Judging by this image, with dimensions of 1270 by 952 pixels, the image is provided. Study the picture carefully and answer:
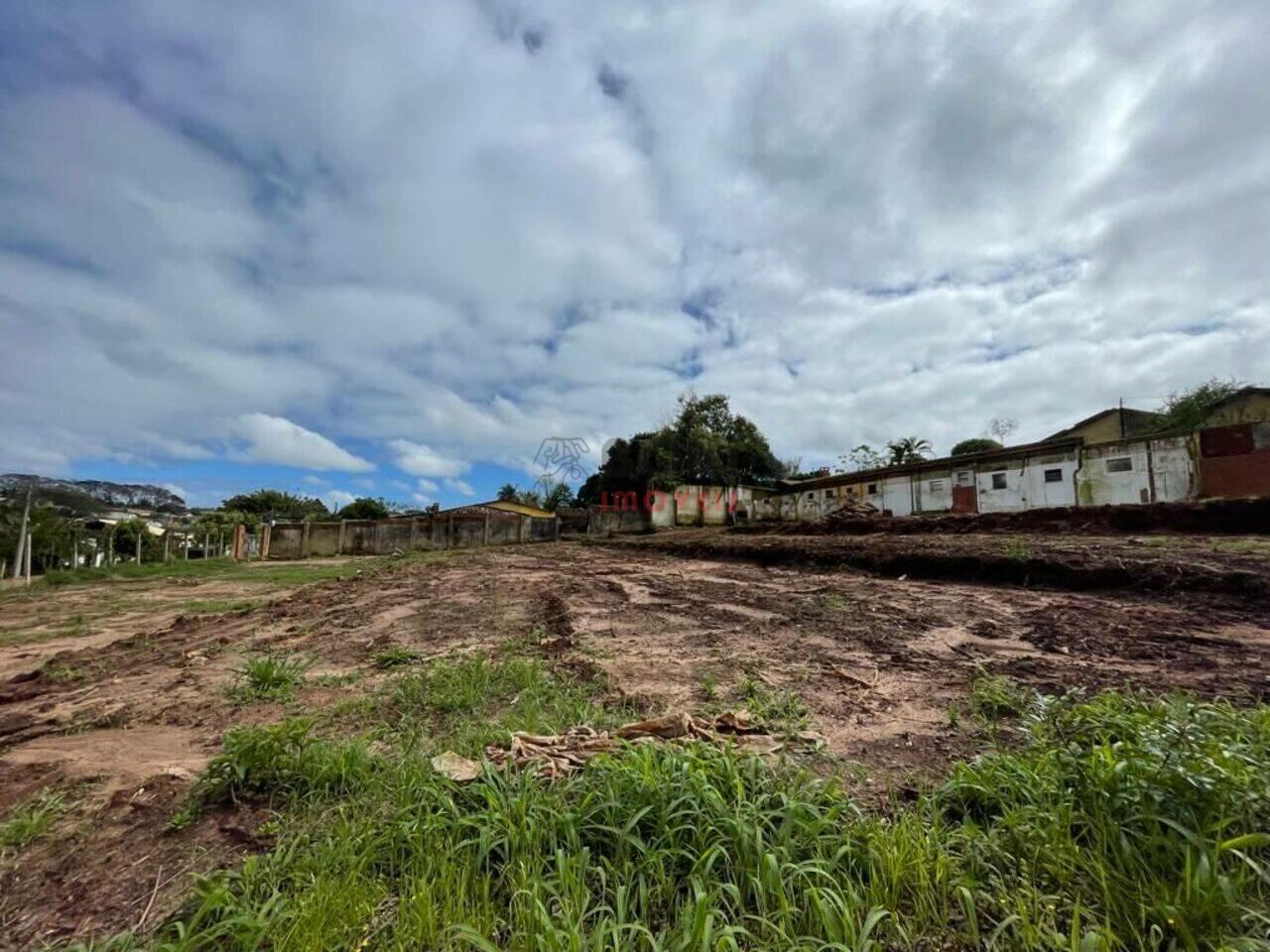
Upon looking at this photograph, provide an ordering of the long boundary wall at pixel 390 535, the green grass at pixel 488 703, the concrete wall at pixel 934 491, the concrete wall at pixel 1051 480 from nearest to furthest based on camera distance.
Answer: the green grass at pixel 488 703 → the concrete wall at pixel 1051 480 → the long boundary wall at pixel 390 535 → the concrete wall at pixel 934 491

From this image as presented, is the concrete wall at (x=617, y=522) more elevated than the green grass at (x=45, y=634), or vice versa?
the concrete wall at (x=617, y=522)

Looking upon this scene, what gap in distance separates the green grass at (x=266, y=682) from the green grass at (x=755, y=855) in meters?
1.78

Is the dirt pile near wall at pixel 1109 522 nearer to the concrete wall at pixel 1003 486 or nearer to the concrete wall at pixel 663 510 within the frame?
the concrete wall at pixel 1003 486

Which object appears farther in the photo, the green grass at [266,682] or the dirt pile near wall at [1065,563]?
the dirt pile near wall at [1065,563]

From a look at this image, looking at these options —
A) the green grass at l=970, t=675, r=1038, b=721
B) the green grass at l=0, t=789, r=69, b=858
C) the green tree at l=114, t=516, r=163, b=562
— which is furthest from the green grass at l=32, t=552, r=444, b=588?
the green grass at l=970, t=675, r=1038, b=721

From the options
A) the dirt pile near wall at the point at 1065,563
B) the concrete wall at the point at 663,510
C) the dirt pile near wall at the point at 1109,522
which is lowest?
the dirt pile near wall at the point at 1065,563

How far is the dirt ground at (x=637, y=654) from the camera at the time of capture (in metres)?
1.99

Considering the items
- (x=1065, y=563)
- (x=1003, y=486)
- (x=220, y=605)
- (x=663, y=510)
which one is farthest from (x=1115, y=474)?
(x=220, y=605)

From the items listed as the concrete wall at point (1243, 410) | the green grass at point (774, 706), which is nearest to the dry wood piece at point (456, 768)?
the green grass at point (774, 706)

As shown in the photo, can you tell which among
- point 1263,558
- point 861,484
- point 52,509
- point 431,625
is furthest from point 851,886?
point 861,484

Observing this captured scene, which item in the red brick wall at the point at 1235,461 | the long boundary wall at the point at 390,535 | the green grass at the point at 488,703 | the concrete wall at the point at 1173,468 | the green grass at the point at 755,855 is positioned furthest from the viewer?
the long boundary wall at the point at 390,535

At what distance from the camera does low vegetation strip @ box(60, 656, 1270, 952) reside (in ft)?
4.81

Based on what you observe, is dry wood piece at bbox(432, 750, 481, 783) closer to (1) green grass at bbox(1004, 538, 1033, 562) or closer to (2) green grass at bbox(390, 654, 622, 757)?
(2) green grass at bbox(390, 654, 622, 757)

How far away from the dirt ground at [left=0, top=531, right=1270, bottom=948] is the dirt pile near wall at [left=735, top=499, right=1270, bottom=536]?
3.75 m
